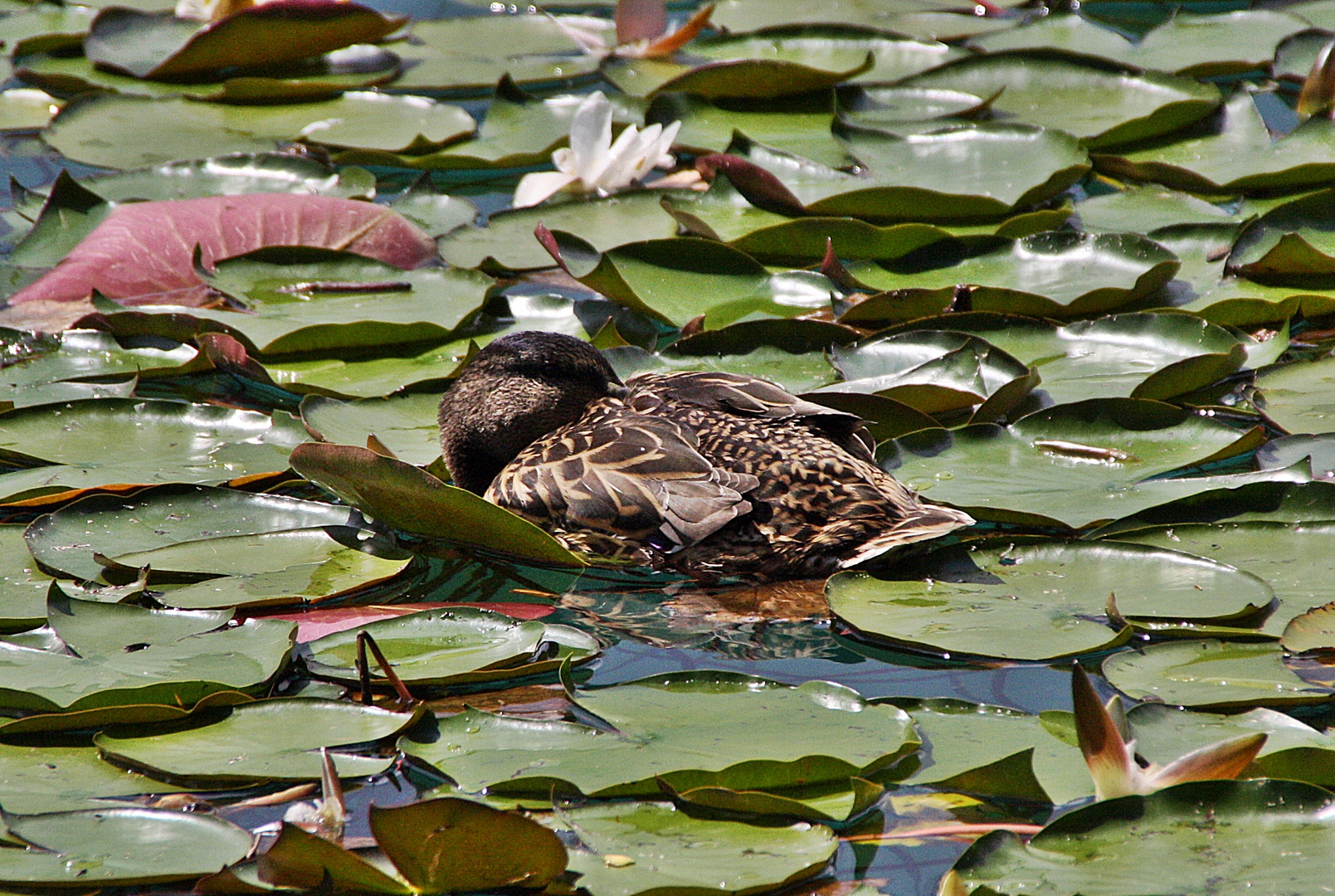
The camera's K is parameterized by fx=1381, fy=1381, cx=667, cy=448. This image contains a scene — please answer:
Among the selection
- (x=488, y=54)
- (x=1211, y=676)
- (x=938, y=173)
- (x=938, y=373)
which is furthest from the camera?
(x=488, y=54)

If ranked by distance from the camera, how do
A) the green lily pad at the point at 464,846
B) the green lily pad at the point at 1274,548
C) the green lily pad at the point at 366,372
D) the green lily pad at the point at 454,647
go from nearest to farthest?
the green lily pad at the point at 464,846, the green lily pad at the point at 454,647, the green lily pad at the point at 1274,548, the green lily pad at the point at 366,372

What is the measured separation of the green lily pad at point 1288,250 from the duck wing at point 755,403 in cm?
194

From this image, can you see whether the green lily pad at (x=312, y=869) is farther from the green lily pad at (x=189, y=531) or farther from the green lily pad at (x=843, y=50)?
the green lily pad at (x=843, y=50)

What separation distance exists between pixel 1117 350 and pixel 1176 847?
8.69ft

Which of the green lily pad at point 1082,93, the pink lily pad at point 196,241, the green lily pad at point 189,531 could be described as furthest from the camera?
the green lily pad at point 1082,93

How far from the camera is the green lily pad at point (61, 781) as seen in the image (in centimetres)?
298

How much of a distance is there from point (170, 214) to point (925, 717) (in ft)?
13.7

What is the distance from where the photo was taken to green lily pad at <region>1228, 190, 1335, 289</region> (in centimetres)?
528

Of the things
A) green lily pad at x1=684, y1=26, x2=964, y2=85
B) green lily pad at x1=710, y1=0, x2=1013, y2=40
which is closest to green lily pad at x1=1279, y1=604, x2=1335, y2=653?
green lily pad at x1=684, y1=26, x2=964, y2=85

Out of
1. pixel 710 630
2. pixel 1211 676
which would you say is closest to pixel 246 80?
pixel 710 630

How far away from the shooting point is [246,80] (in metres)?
7.40

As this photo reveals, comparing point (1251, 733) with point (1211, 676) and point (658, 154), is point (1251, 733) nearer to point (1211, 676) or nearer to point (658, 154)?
point (1211, 676)

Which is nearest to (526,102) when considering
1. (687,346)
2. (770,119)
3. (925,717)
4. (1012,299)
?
(770,119)

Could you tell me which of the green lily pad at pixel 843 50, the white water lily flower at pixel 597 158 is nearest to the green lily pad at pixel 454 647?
the white water lily flower at pixel 597 158
